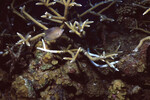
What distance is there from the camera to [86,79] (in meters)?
3.08

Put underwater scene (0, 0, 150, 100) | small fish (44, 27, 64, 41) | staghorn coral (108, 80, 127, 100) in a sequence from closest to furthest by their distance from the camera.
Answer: small fish (44, 27, 64, 41) → underwater scene (0, 0, 150, 100) → staghorn coral (108, 80, 127, 100)

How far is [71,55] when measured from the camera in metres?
2.76

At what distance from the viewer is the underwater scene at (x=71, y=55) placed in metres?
2.54

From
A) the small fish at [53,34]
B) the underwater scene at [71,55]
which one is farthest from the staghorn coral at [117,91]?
the small fish at [53,34]

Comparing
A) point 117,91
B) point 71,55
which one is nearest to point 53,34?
point 71,55

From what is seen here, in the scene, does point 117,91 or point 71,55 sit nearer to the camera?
point 71,55

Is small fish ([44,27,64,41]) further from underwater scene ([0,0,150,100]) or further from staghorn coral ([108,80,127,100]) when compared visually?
staghorn coral ([108,80,127,100])

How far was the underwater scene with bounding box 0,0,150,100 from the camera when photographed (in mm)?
2543

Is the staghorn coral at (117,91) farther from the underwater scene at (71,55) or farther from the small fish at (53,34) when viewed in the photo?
the small fish at (53,34)

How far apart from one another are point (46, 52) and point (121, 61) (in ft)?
5.83

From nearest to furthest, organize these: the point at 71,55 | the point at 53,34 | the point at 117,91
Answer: the point at 53,34 → the point at 71,55 → the point at 117,91

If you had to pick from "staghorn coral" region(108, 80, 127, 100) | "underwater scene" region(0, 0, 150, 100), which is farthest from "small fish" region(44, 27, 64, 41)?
"staghorn coral" region(108, 80, 127, 100)

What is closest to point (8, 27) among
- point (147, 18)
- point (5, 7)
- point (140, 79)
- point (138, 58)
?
point (5, 7)

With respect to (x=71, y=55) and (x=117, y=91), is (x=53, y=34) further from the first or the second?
(x=117, y=91)
